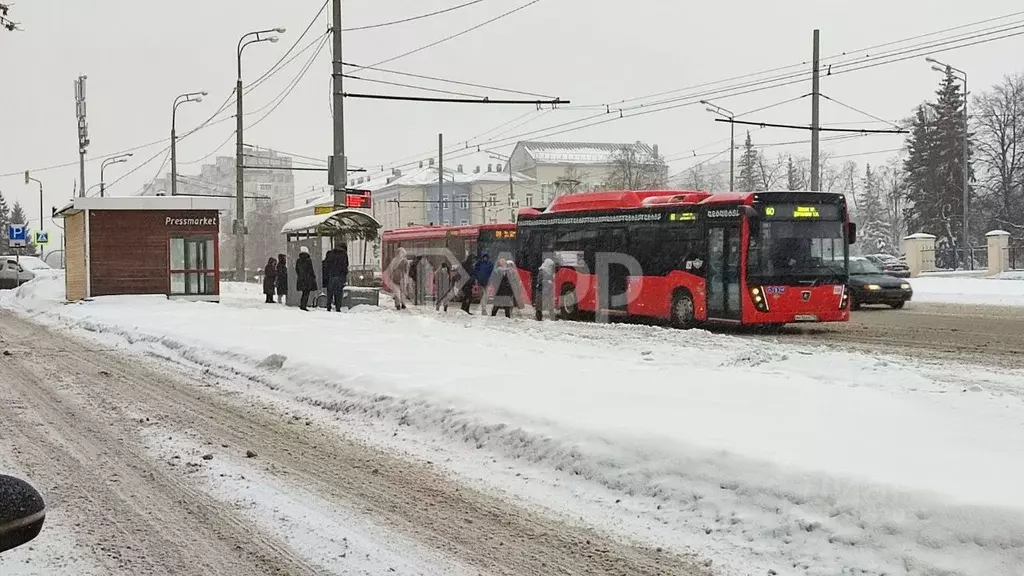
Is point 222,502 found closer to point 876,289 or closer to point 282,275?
point 282,275

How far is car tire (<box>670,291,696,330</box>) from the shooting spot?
20125 mm

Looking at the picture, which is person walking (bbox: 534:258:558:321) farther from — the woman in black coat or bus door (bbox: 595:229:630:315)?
the woman in black coat

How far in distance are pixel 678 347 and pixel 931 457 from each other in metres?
8.38

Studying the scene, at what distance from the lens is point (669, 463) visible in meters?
6.79

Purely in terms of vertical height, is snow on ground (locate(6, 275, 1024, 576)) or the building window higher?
the building window

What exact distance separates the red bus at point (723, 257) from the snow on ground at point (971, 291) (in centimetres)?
1247

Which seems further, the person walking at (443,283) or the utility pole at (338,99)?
the person walking at (443,283)

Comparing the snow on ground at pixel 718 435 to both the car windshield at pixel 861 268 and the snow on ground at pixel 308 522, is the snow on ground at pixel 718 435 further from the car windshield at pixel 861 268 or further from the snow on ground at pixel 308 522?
the car windshield at pixel 861 268

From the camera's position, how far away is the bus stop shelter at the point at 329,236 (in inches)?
1006

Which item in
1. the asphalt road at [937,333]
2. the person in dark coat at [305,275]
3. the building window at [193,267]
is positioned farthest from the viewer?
the building window at [193,267]

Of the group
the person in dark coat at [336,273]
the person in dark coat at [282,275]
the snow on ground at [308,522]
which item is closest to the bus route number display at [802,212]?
the person in dark coat at [336,273]

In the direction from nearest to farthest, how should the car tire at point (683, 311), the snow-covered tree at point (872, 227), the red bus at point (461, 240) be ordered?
1. the car tire at point (683, 311)
2. the red bus at point (461, 240)
3. the snow-covered tree at point (872, 227)

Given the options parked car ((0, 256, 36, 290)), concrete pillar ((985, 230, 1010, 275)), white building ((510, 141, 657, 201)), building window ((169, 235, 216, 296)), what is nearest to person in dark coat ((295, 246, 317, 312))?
building window ((169, 235, 216, 296))

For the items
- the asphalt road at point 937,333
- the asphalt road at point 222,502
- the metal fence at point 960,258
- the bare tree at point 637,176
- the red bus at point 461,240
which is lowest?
the asphalt road at point 222,502
